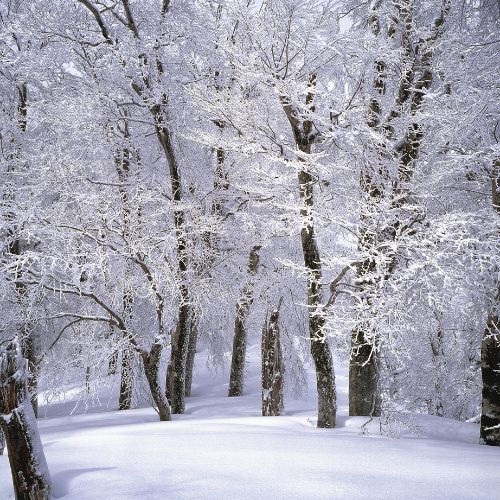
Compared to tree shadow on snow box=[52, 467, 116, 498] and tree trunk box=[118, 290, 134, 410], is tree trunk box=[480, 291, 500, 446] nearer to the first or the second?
tree shadow on snow box=[52, 467, 116, 498]

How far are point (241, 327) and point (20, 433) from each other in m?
9.81

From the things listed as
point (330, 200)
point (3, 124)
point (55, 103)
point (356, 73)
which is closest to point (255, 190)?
point (330, 200)

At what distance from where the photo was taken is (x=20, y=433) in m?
3.77

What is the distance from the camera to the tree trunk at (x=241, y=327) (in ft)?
38.0

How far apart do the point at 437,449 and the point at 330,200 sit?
407cm

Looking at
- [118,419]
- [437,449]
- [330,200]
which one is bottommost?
[118,419]

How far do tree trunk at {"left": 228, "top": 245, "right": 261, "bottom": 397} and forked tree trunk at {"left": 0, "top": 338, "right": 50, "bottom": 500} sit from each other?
278 inches

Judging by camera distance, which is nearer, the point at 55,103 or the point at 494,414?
the point at 494,414

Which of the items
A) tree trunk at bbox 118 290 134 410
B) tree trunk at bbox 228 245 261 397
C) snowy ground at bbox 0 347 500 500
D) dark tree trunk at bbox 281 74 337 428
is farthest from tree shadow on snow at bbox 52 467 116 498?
tree trunk at bbox 228 245 261 397

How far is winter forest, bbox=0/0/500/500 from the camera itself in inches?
169

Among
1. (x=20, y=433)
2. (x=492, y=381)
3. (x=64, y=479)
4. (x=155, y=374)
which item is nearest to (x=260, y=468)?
(x=64, y=479)

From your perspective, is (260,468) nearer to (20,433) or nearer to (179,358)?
(20,433)

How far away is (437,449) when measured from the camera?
17.3 ft

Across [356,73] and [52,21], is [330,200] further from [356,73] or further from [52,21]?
[52,21]
